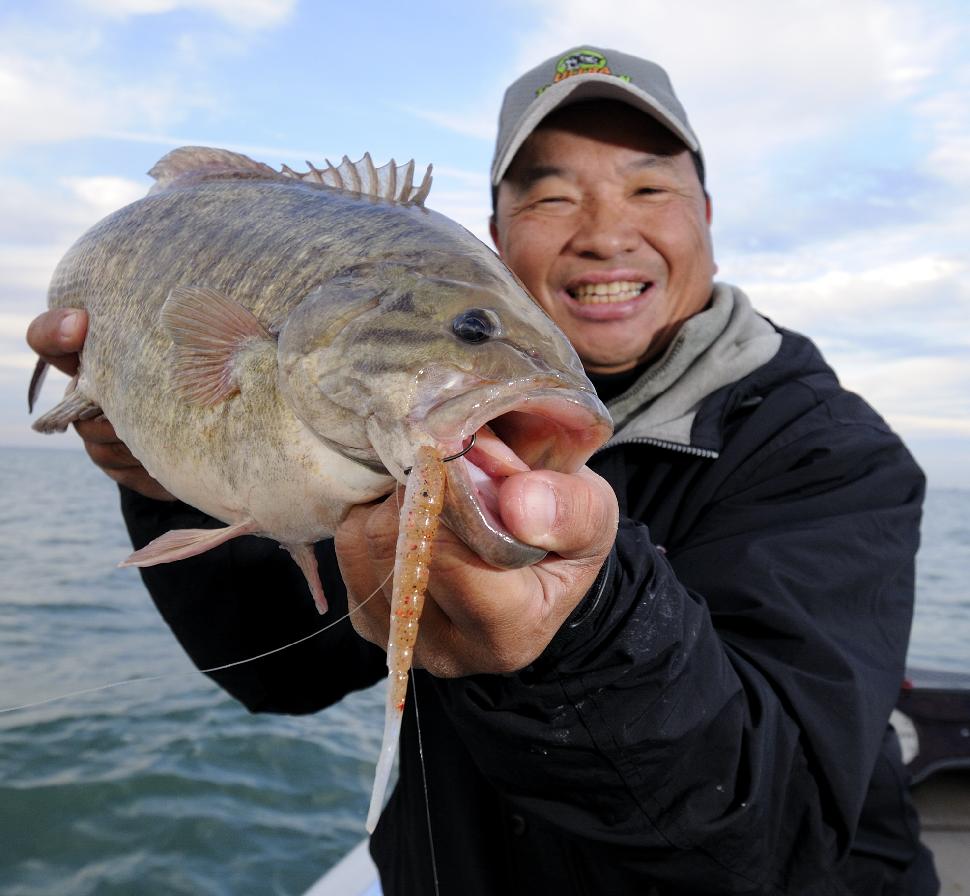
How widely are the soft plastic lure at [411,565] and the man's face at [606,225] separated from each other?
7.86ft

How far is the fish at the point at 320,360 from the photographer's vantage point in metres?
1.31

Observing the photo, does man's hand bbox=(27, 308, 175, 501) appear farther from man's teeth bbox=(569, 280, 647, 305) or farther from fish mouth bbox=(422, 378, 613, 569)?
man's teeth bbox=(569, 280, 647, 305)

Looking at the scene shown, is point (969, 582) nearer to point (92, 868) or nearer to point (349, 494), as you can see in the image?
point (92, 868)

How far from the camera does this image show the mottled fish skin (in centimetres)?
135

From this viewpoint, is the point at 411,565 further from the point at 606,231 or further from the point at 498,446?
the point at 606,231

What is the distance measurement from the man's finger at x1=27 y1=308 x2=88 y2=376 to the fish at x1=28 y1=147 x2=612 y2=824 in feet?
0.21

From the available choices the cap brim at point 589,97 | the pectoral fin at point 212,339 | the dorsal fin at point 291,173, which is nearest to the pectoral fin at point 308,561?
the pectoral fin at point 212,339

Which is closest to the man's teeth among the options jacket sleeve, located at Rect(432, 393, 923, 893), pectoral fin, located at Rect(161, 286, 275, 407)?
jacket sleeve, located at Rect(432, 393, 923, 893)

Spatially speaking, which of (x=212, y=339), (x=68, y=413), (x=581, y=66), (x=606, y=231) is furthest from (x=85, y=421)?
(x=581, y=66)

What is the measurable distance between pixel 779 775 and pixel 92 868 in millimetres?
4921

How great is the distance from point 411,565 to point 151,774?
655cm

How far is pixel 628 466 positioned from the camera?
10.5 feet

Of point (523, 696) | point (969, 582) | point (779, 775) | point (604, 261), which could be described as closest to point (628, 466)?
point (604, 261)

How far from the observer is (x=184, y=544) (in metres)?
1.71
